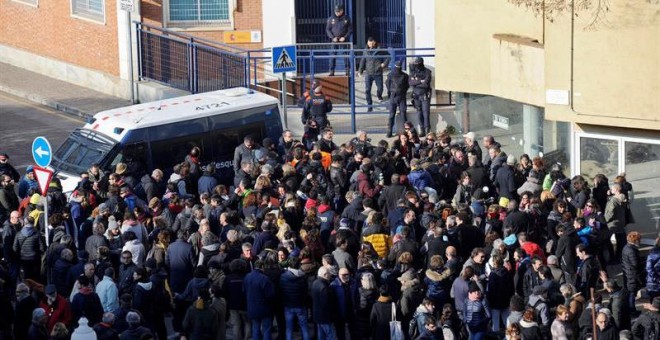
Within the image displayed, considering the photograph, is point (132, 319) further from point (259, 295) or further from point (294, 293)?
point (294, 293)

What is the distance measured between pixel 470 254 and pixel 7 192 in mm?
7594

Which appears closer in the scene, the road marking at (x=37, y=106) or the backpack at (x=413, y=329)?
the backpack at (x=413, y=329)

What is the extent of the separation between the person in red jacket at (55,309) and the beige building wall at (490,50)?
997 cm

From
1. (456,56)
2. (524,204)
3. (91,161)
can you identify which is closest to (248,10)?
(456,56)

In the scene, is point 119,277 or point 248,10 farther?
point 248,10

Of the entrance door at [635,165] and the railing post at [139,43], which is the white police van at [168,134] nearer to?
the entrance door at [635,165]

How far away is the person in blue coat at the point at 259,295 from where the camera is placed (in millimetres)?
19719

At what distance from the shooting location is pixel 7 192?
78.2 ft

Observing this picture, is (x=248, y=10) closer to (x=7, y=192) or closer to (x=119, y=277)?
(x=7, y=192)

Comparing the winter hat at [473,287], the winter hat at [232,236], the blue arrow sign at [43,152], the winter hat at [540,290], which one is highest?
the blue arrow sign at [43,152]

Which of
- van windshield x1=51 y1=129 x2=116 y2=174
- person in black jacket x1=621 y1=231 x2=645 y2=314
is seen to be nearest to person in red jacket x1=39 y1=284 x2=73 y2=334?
van windshield x1=51 y1=129 x2=116 y2=174

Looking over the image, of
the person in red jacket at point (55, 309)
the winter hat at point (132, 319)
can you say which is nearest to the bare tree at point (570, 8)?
the winter hat at point (132, 319)

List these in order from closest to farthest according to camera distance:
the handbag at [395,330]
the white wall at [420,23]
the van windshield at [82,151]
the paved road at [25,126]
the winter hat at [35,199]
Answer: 1. the handbag at [395,330]
2. the winter hat at [35,199]
3. the van windshield at [82,151]
4. the paved road at [25,126]
5. the white wall at [420,23]

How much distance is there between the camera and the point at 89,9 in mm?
36125
